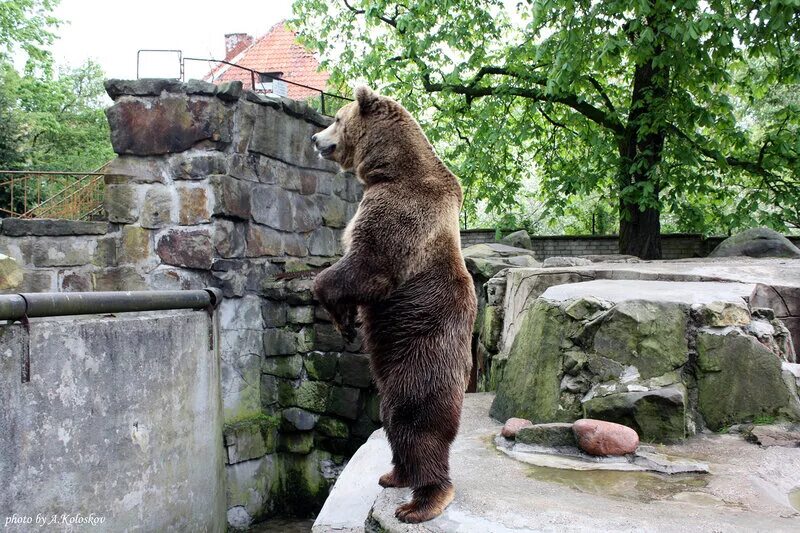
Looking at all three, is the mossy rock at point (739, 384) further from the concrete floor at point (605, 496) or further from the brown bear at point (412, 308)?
the brown bear at point (412, 308)

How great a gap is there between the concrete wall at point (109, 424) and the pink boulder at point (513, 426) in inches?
78.2

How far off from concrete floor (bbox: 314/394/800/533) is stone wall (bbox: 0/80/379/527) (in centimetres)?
236

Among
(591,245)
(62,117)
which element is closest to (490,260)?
(591,245)

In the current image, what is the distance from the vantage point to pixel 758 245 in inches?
304

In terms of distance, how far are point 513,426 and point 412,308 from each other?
1.11 meters

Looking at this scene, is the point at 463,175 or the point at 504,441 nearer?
the point at 504,441

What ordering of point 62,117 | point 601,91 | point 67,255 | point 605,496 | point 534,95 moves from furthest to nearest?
point 62,117, point 601,91, point 534,95, point 67,255, point 605,496

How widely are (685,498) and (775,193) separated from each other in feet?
25.1

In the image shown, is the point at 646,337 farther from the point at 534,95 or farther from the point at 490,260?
the point at 534,95

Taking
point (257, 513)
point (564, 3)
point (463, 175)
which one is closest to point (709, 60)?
point (564, 3)

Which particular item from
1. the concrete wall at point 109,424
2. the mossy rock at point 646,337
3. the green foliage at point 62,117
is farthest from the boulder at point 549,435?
the green foliage at point 62,117

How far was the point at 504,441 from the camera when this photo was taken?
11.0ft

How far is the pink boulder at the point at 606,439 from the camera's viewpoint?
120 inches

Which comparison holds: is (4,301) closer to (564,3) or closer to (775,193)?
(564,3)
